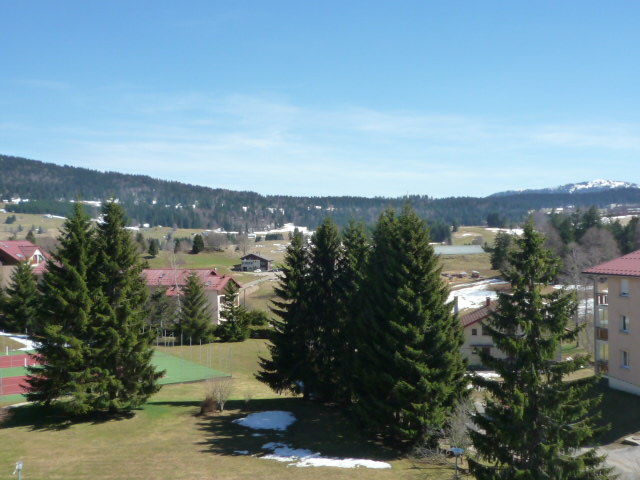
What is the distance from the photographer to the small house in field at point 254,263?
130 metres

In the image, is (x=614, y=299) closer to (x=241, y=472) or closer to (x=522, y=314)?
(x=522, y=314)

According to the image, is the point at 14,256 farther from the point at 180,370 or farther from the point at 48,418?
the point at 48,418

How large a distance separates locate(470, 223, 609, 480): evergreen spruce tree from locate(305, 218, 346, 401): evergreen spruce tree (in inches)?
557

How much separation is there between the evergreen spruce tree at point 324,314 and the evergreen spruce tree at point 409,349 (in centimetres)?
530

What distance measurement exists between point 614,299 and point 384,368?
18.5m

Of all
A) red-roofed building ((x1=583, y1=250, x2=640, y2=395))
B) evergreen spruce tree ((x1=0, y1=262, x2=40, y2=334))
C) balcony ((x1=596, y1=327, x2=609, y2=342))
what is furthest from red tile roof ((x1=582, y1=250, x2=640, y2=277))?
evergreen spruce tree ((x1=0, y1=262, x2=40, y2=334))

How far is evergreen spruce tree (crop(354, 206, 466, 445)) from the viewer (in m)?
24.0

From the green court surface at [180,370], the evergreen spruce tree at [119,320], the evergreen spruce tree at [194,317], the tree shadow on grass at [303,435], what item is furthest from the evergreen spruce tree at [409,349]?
the evergreen spruce tree at [194,317]

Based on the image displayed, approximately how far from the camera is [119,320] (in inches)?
1126

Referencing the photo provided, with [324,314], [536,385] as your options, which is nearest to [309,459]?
[536,385]

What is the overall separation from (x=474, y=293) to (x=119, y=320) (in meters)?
65.8

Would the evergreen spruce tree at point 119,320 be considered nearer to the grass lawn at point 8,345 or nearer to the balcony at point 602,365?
the grass lawn at point 8,345

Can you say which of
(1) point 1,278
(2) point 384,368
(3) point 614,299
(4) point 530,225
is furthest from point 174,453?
(1) point 1,278

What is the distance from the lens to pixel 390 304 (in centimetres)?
2595
